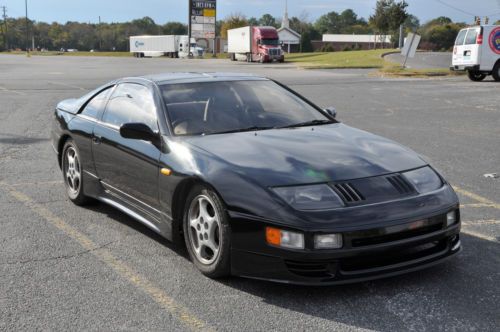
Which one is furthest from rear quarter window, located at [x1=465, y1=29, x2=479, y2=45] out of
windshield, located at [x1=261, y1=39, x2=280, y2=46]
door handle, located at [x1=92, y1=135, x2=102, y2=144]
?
windshield, located at [x1=261, y1=39, x2=280, y2=46]

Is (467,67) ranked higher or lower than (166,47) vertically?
lower

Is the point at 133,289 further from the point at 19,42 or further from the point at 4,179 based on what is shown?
the point at 19,42

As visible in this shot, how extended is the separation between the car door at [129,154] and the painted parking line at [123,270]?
0.44 metres

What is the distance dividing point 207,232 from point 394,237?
122 centimetres

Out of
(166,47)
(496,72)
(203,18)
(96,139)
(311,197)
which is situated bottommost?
(311,197)

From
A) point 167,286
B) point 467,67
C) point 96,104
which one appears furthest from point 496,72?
point 167,286

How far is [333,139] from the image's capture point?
441cm

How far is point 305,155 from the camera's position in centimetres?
400

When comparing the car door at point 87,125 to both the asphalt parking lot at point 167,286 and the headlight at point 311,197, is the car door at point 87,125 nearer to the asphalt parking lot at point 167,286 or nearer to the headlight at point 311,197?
the asphalt parking lot at point 167,286

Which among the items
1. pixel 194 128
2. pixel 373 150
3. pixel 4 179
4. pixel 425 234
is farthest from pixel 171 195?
pixel 4 179

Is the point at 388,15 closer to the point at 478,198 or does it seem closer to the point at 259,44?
the point at 259,44

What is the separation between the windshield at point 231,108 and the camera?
4652mm

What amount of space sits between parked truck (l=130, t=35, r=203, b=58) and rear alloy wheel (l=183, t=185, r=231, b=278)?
252ft

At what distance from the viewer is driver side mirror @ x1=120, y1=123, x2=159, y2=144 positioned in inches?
179
